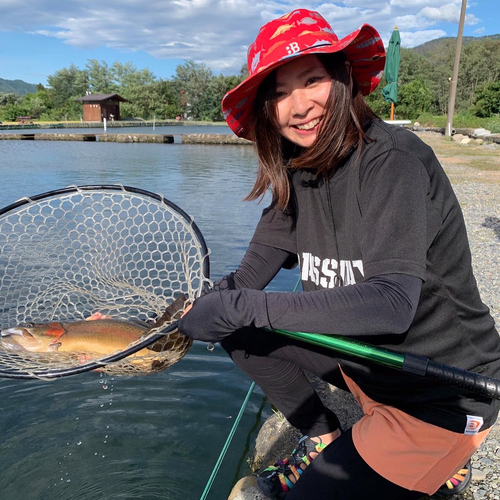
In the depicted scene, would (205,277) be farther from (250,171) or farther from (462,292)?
(250,171)

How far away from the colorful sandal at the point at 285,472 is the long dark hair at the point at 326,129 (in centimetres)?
118

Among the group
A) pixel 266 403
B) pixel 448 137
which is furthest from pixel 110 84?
pixel 266 403

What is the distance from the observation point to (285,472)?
2.29m

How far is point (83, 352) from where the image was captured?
8.84 feet

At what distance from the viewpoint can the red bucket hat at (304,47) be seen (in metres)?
1.75

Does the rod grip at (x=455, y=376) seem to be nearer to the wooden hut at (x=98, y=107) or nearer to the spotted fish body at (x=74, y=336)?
the spotted fish body at (x=74, y=336)

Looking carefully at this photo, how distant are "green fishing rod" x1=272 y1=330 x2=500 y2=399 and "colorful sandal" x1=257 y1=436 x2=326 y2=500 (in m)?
0.88

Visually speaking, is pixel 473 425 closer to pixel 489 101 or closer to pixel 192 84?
pixel 489 101

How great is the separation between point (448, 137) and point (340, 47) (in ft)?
81.3

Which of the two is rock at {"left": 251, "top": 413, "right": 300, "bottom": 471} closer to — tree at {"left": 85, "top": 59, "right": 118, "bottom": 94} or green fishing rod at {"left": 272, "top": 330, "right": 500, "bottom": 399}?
green fishing rod at {"left": 272, "top": 330, "right": 500, "bottom": 399}

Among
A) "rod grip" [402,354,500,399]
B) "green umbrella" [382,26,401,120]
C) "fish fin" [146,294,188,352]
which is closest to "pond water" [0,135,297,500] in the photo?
"fish fin" [146,294,188,352]

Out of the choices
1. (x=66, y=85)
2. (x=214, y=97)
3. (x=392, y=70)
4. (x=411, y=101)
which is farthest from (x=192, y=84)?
(x=392, y=70)

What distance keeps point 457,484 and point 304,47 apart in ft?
6.25

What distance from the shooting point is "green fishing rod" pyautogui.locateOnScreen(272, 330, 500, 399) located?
4.73ft
